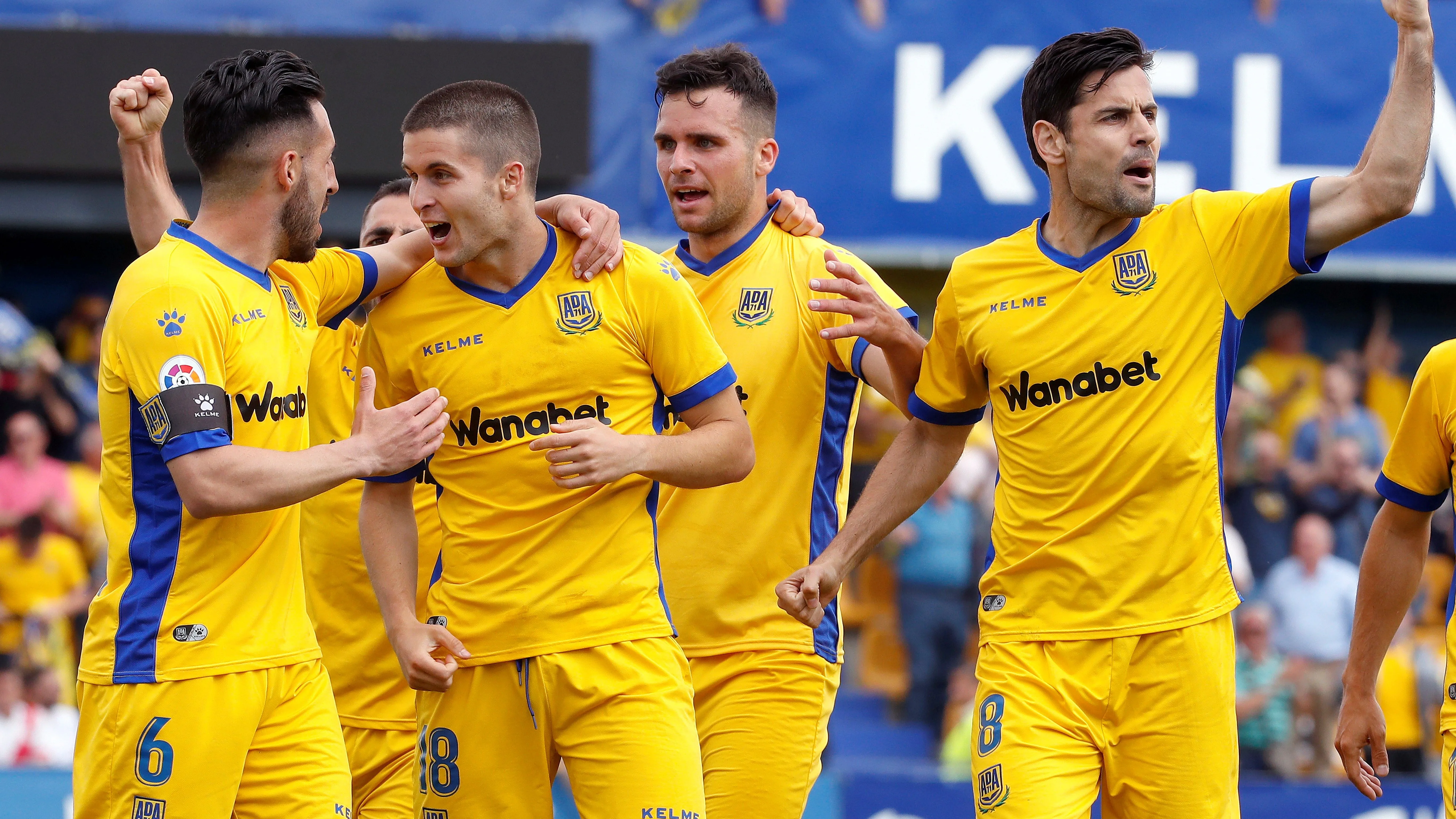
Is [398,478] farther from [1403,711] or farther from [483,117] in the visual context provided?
[1403,711]

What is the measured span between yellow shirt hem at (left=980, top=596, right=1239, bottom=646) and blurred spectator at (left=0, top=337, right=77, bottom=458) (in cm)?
852

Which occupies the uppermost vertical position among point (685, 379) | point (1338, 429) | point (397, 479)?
point (1338, 429)

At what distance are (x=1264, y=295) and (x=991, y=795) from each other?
1.60 meters

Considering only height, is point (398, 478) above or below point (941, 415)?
below

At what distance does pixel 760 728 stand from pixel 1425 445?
7.15ft

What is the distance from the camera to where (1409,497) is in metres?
4.66

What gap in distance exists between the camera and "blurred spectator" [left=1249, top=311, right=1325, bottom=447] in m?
12.4

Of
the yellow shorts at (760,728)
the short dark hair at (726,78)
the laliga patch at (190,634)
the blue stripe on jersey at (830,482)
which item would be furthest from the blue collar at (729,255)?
the laliga patch at (190,634)

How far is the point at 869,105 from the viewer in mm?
12508

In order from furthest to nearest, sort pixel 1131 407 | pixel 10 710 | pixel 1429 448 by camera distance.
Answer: pixel 10 710 < pixel 1429 448 < pixel 1131 407

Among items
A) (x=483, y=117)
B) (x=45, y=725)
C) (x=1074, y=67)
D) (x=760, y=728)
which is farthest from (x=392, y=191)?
(x=45, y=725)

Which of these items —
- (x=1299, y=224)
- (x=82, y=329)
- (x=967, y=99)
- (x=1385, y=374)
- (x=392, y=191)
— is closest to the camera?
(x=1299, y=224)

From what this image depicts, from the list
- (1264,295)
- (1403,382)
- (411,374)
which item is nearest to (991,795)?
(1264,295)

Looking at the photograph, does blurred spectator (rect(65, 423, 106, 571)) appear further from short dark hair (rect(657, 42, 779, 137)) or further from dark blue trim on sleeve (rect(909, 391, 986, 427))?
dark blue trim on sleeve (rect(909, 391, 986, 427))
